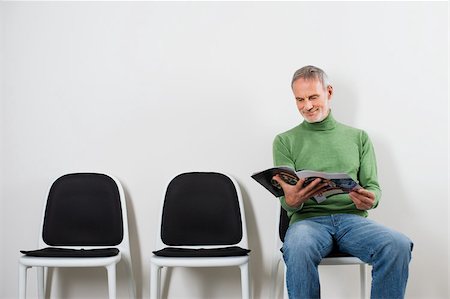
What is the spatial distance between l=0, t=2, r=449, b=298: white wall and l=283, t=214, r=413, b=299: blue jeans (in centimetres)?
69

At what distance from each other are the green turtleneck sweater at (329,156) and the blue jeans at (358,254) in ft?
0.51

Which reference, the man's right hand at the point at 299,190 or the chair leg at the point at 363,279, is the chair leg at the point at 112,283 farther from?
the chair leg at the point at 363,279

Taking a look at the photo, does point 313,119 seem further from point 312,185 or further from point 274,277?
point 274,277

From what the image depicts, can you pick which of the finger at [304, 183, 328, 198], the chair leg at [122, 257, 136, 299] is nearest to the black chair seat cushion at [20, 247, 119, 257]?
the chair leg at [122, 257, 136, 299]

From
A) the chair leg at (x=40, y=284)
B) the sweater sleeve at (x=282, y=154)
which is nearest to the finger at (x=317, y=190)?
the sweater sleeve at (x=282, y=154)

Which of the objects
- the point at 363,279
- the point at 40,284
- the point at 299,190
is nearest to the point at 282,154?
the point at 299,190

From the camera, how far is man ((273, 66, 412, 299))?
2.03 metres

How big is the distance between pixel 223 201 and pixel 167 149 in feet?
1.27

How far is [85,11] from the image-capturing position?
2.93 metres

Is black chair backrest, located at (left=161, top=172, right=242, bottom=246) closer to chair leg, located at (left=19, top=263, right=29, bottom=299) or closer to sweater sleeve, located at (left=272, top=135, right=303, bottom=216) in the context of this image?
sweater sleeve, located at (left=272, top=135, right=303, bottom=216)

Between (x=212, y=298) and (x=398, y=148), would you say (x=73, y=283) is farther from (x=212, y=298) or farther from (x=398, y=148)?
(x=398, y=148)

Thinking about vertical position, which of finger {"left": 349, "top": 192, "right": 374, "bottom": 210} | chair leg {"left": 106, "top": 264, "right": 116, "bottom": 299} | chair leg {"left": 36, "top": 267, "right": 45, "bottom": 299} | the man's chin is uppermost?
the man's chin

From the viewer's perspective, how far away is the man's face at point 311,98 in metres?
2.39

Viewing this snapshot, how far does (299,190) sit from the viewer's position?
7.13ft
